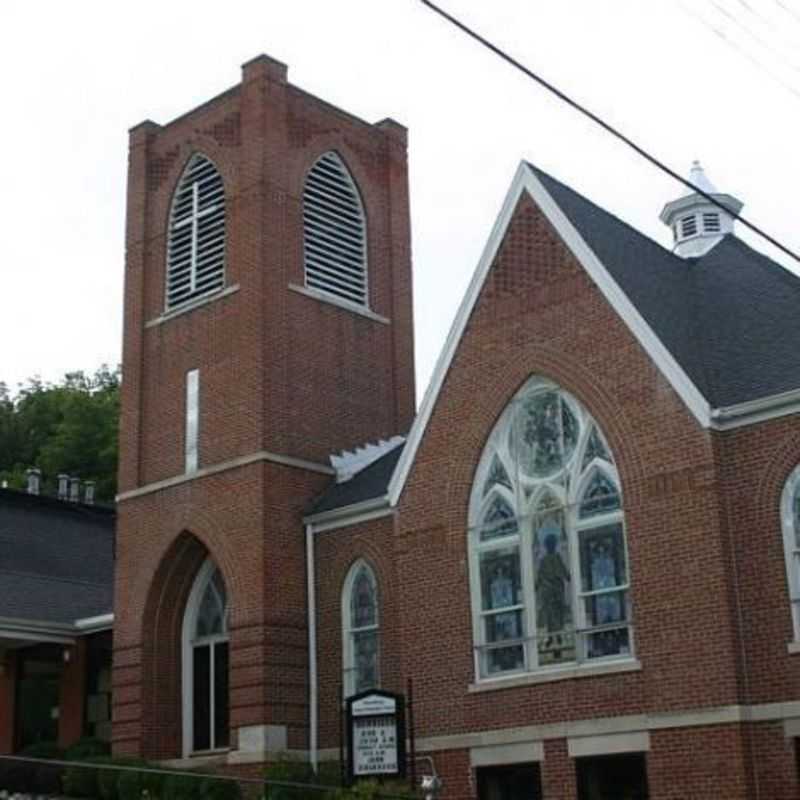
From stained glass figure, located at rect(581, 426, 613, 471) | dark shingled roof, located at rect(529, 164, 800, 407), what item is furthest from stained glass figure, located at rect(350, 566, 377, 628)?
dark shingled roof, located at rect(529, 164, 800, 407)

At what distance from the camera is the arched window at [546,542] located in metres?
21.9

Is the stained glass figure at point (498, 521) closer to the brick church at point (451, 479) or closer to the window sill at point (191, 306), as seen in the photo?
the brick church at point (451, 479)

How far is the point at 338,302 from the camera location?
3011 cm

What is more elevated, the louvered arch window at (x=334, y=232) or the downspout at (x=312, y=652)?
the louvered arch window at (x=334, y=232)

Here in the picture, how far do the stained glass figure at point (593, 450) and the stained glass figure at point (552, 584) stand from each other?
80 centimetres

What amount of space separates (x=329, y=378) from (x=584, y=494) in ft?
26.9

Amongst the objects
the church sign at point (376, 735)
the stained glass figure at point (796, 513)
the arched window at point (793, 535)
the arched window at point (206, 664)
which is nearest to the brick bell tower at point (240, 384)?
the arched window at point (206, 664)

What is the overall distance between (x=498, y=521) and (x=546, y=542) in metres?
1.06

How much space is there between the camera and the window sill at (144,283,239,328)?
2898 cm

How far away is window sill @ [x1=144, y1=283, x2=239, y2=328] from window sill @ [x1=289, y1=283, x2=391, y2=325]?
1211 millimetres

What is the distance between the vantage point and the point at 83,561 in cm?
3734

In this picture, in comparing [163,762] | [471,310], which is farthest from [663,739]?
[163,762]

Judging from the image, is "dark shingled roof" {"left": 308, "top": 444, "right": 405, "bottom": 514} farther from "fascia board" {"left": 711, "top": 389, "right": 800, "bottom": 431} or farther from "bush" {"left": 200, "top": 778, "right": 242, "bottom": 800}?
"fascia board" {"left": 711, "top": 389, "right": 800, "bottom": 431}

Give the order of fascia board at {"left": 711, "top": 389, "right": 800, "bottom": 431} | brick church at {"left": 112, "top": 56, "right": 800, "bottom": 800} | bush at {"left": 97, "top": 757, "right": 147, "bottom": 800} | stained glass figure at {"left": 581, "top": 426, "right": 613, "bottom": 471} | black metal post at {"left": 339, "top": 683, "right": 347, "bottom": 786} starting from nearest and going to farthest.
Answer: fascia board at {"left": 711, "top": 389, "right": 800, "bottom": 431}, brick church at {"left": 112, "top": 56, "right": 800, "bottom": 800}, stained glass figure at {"left": 581, "top": 426, "right": 613, "bottom": 471}, black metal post at {"left": 339, "top": 683, "right": 347, "bottom": 786}, bush at {"left": 97, "top": 757, "right": 147, "bottom": 800}
